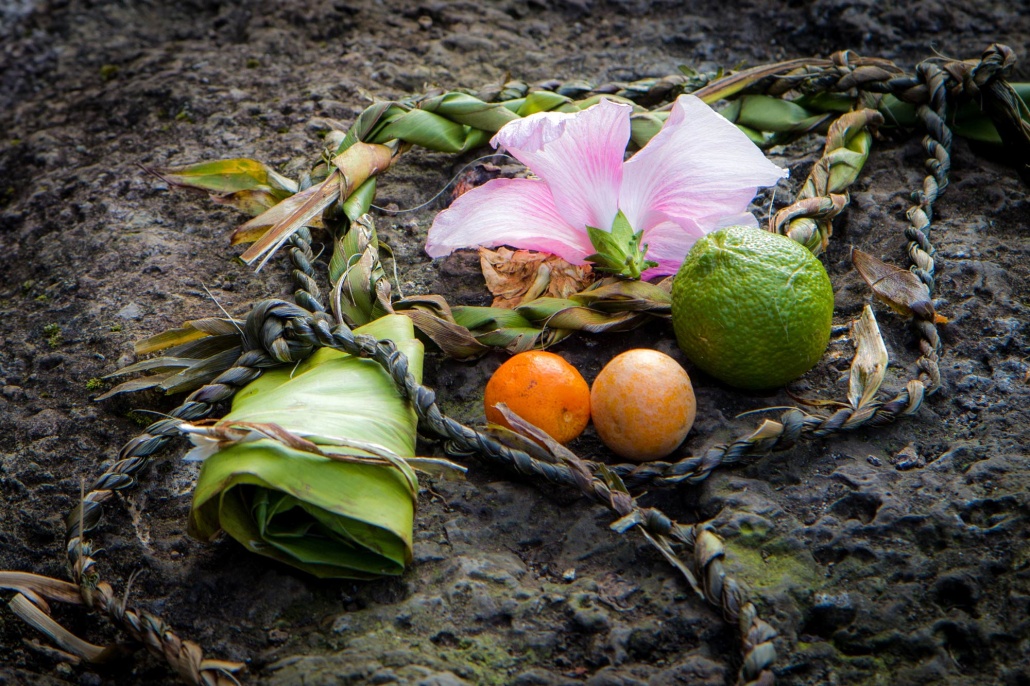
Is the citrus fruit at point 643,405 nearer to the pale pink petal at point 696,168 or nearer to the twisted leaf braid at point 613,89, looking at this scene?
the pale pink petal at point 696,168

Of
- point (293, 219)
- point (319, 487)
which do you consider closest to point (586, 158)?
point (293, 219)

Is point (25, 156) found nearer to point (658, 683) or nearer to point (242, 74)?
point (242, 74)

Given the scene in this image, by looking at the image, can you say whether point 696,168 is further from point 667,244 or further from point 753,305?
point 753,305

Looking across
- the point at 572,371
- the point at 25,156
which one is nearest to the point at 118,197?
the point at 25,156

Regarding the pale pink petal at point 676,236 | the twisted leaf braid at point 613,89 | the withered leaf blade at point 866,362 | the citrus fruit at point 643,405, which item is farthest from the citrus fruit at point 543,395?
the twisted leaf braid at point 613,89

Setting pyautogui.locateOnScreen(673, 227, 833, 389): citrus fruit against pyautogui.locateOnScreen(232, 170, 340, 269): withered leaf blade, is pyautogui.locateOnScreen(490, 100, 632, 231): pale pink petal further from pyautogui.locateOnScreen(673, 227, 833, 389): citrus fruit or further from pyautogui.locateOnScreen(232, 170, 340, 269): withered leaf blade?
pyautogui.locateOnScreen(232, 170, 340, 269): withered leaf blade

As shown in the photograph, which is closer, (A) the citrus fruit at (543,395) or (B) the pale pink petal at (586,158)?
(A) the citrus fruit at (543,395)

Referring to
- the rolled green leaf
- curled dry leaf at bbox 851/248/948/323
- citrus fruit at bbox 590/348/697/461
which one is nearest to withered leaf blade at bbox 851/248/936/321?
curled dry leaf at bbox 851/248/948/323
